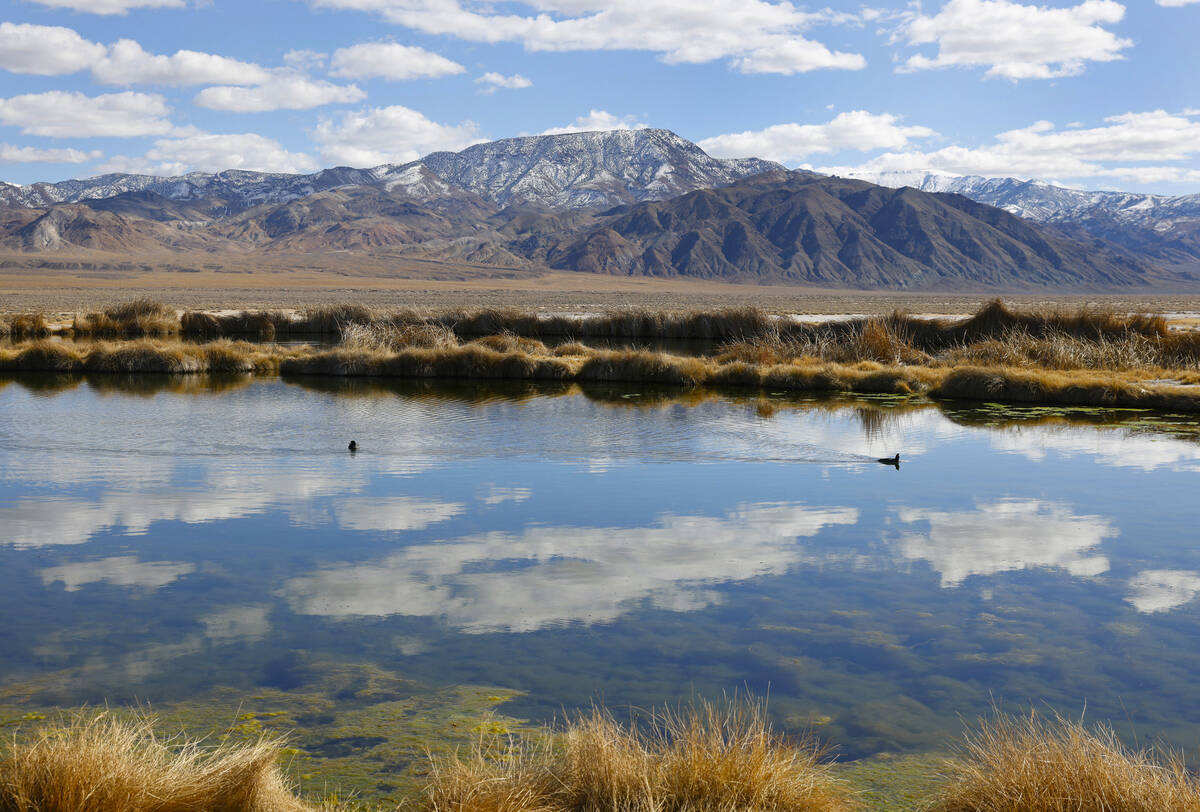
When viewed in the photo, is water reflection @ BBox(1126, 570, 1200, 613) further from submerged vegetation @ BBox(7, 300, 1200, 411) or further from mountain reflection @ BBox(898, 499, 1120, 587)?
submerged vegetation @ BBox(7, 300, 1200, 411)

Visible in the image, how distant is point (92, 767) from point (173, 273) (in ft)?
630

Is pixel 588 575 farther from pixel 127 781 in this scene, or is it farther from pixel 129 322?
pixel 129 322

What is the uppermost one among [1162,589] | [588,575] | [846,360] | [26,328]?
[26,328]

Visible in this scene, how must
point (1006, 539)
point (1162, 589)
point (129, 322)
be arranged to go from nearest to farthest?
point (1162, 589) < point (1006, 539) < point (129, 322)

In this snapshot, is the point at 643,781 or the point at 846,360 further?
the point at 846,360

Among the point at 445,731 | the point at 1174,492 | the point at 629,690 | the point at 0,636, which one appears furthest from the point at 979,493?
the point at 0,636

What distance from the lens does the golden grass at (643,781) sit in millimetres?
5648

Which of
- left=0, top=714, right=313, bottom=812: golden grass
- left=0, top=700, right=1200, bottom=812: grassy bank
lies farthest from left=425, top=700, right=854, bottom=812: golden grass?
left=0, top=714, right=313, bottom=812: golden grass

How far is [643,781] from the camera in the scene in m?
5.67

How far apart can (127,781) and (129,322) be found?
147 feet

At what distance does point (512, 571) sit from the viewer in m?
11.4

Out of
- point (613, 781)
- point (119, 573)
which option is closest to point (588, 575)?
point (119, 573)

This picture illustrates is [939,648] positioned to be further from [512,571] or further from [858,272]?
[858,272]

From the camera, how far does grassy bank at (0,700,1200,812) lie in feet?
18.1
